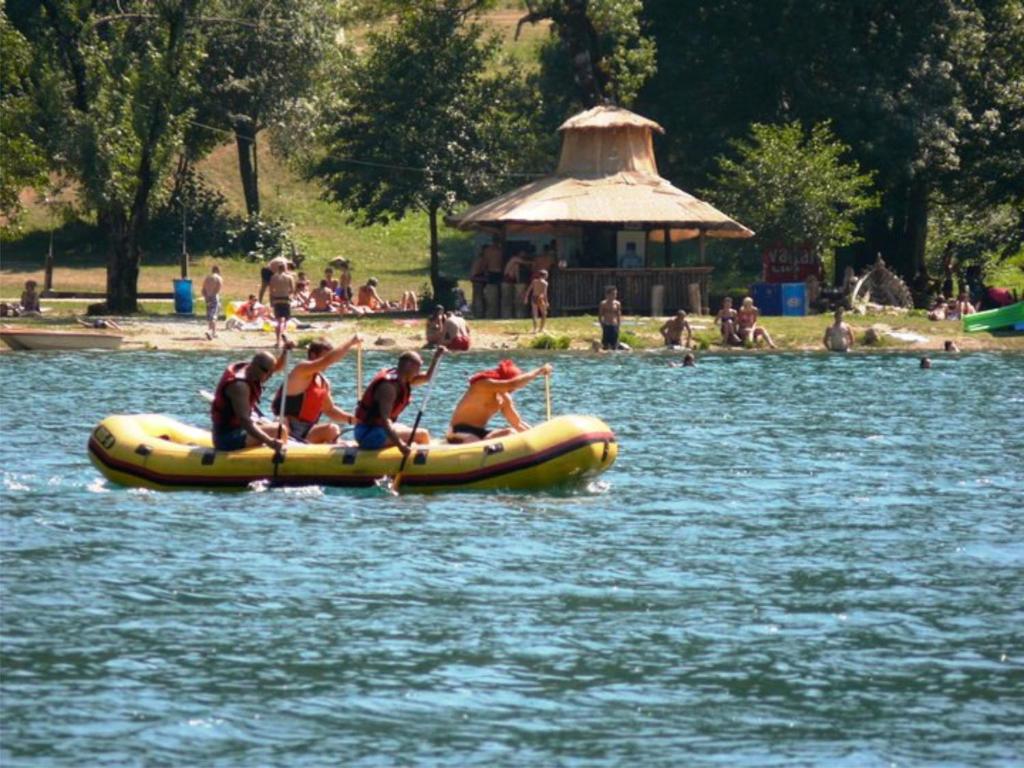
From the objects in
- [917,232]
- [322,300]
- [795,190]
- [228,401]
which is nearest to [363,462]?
[228,401]

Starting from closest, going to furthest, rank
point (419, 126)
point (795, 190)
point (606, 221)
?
1. point (606, 221)
2. point (795, 190)
3. point (419, 126)

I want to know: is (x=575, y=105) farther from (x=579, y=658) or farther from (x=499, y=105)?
(x=579, y=658)

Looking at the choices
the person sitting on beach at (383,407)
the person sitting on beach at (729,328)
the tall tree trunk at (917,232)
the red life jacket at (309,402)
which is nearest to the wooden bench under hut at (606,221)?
the person sitting on beach at (729,328)

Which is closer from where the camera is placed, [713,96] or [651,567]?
[651,567]

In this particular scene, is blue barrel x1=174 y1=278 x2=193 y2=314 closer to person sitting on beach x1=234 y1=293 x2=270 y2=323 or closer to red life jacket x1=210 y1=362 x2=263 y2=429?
person sitting on beach x1=234 y1=293 x2=270 y2=323

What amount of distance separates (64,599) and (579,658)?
15.1 feet

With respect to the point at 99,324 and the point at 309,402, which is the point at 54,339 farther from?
the point at 309,402

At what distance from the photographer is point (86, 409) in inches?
1273

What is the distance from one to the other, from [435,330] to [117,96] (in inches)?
391

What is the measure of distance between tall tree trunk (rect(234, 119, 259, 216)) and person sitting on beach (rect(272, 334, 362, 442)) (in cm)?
3845

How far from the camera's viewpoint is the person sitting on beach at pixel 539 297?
44594 mm

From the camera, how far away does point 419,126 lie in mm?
54375

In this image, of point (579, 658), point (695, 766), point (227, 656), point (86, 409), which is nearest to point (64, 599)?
point (227, 656)

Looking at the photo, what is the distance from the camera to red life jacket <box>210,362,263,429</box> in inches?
861
